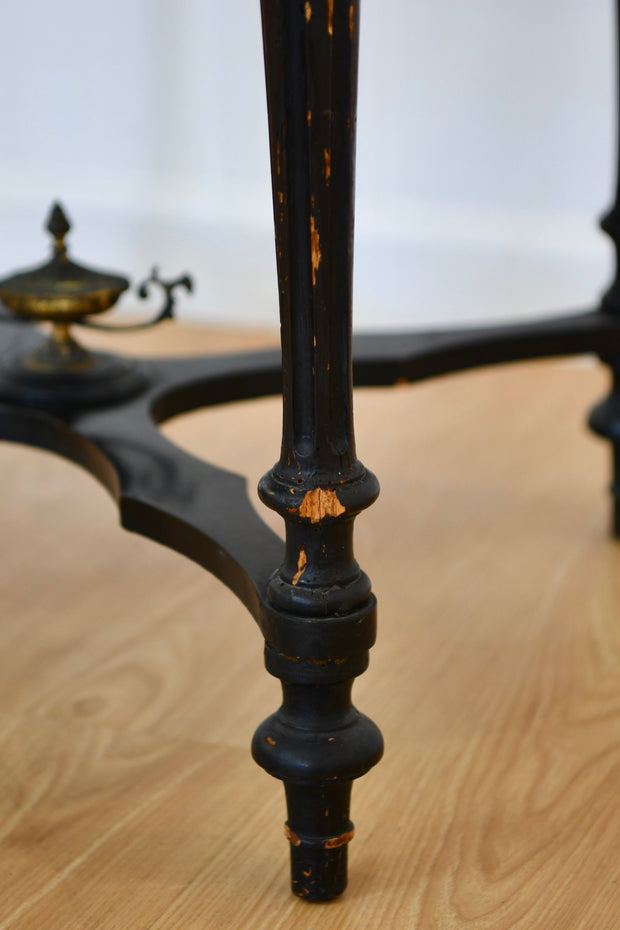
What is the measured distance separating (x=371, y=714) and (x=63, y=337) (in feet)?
1.02

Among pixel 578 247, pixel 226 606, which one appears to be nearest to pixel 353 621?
pixel 226 606

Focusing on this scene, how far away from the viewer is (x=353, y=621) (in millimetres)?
504

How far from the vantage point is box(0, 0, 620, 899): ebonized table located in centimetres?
44

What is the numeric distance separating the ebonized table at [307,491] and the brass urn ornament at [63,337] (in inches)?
3.4

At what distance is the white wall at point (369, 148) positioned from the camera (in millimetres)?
1517

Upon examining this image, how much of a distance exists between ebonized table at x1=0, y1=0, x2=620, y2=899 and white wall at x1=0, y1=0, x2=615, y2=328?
3.20 ft

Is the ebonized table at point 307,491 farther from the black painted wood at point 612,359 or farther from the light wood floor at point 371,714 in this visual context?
the black painted wood at point 612,359

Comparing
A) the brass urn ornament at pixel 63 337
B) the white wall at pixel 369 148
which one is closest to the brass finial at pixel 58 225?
the brass urn ornament at pixel 63 337

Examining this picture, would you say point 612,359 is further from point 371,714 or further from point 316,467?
point 316,467

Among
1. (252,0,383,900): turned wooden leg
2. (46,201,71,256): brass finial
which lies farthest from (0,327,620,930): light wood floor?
(46,201,71,256): brass finial

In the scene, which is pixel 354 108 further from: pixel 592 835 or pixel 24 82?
pixel 24 82

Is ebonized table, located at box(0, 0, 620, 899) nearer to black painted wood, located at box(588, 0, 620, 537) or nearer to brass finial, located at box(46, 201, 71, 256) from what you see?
brass finial, located at box(46, 201, 71, 256)

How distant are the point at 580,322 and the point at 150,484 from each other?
1.27 ft

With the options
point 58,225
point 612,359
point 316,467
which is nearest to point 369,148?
point 612,359
